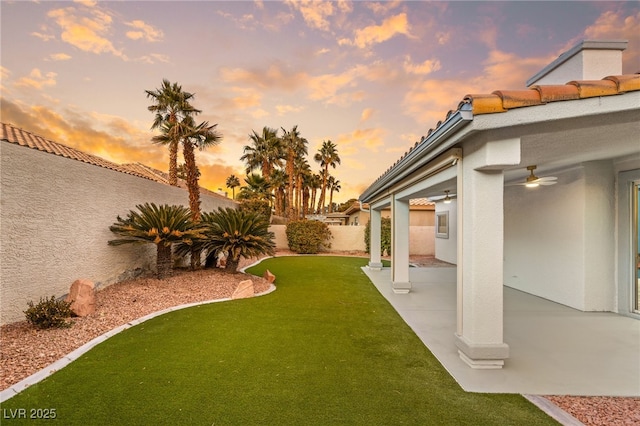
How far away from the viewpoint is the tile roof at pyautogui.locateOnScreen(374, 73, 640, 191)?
3072mm

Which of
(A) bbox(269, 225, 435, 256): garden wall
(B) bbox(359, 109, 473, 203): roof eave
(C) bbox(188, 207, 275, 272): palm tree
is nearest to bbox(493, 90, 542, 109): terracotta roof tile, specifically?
(B) bbox(359, 109, 473, 203): roof eave

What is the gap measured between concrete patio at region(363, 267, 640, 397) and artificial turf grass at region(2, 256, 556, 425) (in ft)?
1.08

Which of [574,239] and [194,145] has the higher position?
[194,145]

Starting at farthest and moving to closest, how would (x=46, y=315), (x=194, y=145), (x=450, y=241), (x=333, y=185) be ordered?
1. (x=333, y=185)
2. (x=450, y=241)
3. (x=194, y=145)
4. (x=46, y=315)

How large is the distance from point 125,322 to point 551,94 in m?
7.55

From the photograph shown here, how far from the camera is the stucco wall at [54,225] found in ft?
16.0

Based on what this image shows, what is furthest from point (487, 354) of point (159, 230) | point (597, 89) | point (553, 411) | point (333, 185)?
point (333, 185)

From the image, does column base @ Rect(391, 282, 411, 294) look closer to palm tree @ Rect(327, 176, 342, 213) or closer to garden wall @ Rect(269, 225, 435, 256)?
garden wall @ Rect(269, 225, 435, 256)

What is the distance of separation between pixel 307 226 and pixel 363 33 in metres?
11.2

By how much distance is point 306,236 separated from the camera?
60.0 ft

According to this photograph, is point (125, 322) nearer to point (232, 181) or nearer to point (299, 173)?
point (299, 173)

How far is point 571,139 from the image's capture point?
3.90 m

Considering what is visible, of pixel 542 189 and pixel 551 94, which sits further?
pixel 542 189

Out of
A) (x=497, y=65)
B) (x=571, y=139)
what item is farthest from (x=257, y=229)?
(x=497, y=65)
